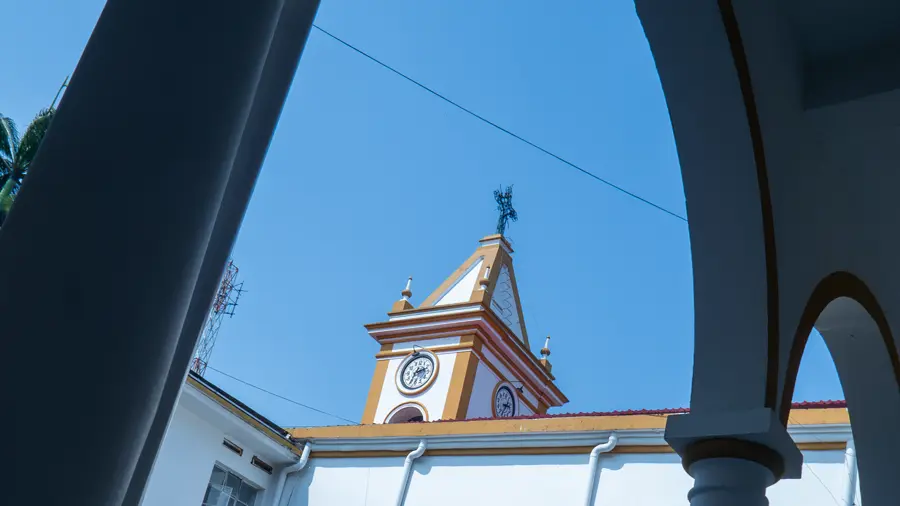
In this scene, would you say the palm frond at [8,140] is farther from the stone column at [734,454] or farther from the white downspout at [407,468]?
the stone column at [734,454]

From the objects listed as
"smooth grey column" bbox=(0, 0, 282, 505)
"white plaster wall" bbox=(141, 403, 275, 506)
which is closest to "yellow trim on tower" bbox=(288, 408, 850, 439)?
"white plaster wall" bbox=(141, 403, 275, 506)

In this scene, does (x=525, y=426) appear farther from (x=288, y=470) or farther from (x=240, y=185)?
(x=240, y=185)

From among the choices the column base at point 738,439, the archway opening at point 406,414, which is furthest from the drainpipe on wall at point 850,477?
the archway opening at point 406,414

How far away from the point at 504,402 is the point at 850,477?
11.5 meters

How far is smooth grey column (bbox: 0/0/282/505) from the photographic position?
42.6 inches

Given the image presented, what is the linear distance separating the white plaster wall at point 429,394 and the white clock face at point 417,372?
0.19m

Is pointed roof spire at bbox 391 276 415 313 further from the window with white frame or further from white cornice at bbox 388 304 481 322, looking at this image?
the window with white frame

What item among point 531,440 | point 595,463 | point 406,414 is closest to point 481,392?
point 406,414

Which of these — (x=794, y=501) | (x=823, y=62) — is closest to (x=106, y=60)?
(x=823, y=62)

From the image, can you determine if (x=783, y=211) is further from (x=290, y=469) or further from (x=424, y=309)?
(x=424, y=309)

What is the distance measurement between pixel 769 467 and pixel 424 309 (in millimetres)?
17426

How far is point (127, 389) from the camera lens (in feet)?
3.76

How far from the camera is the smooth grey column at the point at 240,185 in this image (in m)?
1.77

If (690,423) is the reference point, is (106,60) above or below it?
below
